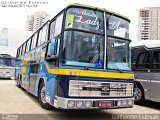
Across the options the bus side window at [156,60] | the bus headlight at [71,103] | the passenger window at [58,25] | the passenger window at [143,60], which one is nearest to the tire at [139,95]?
the passenger window at [143,60]

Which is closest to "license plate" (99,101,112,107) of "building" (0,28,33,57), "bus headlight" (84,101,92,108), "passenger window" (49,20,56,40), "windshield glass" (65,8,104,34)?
"bus headlight" (84,101,92,108)

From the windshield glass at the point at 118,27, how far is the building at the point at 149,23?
33612 millimetres

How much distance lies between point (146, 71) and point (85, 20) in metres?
4.09

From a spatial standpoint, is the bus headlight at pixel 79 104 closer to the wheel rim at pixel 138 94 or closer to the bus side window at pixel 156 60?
the bus side window at pixel 156 60

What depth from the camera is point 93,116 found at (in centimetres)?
730

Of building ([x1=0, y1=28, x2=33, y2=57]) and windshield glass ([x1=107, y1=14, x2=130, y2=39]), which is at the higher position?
building ([x1=0, y1=28, x2=33, y2=57])

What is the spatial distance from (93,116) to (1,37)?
48.9 metres

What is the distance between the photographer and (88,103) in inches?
238

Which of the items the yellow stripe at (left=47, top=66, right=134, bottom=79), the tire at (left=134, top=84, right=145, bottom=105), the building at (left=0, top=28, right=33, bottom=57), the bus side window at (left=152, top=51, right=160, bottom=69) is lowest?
the tire at (left=134, top=84, right=145, bottom=105)

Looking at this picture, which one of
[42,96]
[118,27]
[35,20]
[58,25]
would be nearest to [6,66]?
[42,96]

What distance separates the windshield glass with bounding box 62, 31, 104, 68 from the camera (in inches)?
245

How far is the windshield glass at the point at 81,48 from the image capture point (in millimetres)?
6230

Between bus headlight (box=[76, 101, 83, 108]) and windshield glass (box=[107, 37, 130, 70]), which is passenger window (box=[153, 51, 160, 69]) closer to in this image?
windshield glass (box=[107, 37, 130, 70])

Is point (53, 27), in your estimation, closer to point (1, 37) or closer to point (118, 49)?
point (118, 49)
